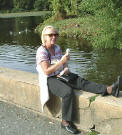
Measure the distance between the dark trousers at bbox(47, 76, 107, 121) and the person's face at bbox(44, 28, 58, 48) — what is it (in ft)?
1.88

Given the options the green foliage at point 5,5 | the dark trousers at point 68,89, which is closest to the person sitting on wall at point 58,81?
the dark trousers at point 68,89

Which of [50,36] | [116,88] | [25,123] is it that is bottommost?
[25,123]

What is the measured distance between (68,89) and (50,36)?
36.8 inches

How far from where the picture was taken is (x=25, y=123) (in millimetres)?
5238

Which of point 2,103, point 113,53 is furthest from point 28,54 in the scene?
point 2,103

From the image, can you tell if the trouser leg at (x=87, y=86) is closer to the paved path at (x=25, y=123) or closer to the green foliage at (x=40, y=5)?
the paved path at (x=25, y=123)

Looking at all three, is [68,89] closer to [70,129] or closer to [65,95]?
[65,95]

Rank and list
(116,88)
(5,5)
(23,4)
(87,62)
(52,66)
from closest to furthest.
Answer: (116,88) → (52,66) → (87,62) → (23,4) → (5,5)

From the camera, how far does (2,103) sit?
6270mm

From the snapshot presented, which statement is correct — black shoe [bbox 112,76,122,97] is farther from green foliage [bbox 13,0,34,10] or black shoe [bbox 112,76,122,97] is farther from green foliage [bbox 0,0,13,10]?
green foliage [bbox 0,0,13,10]

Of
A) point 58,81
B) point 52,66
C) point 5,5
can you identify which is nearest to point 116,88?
point 58,81

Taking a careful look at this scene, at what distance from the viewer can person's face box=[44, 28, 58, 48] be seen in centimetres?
511

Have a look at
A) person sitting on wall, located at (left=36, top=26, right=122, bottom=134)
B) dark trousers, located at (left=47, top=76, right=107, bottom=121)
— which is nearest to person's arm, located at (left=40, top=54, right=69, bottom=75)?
person sitting on wall, located at (left=36, top=26, right=122, bottom=134)

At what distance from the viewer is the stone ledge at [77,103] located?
4.53 meters
